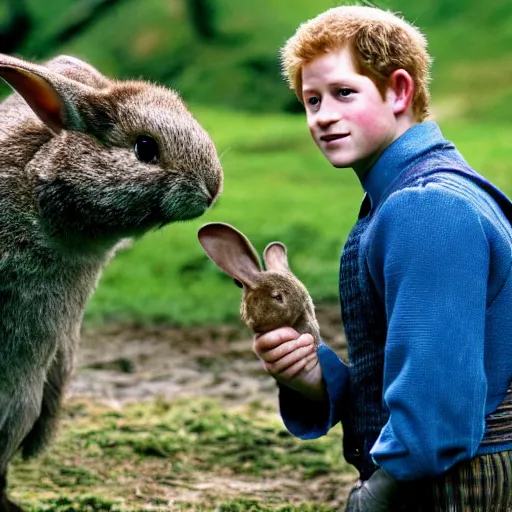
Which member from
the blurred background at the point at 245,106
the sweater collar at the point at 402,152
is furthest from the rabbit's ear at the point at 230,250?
the blurred background at the point at 245,106

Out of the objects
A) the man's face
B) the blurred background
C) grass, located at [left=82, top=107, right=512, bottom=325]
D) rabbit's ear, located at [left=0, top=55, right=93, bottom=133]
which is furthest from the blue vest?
the blurred background

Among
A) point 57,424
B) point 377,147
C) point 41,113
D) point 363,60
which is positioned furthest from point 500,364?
point 57,424

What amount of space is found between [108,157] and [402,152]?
92 centimetres

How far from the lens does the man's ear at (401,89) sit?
2.50 metres

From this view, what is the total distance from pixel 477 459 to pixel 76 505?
2.05m

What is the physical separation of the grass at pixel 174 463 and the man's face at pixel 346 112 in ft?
5.99

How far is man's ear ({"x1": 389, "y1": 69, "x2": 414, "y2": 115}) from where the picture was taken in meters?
2.50

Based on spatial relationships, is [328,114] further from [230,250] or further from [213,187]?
[213,187]

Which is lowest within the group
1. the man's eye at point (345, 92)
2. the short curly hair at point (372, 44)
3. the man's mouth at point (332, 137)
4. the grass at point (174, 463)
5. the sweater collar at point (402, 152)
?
the grass at point (174, 463)

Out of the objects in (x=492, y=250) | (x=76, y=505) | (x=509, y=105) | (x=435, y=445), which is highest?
(x=509, y=105)

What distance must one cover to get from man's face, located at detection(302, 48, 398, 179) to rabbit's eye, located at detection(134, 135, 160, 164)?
0.61 meters

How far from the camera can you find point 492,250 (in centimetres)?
231

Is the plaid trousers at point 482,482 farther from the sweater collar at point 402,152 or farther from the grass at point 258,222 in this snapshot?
the grass at point 258,222

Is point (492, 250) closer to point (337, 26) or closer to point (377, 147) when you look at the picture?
point (377, 147)
